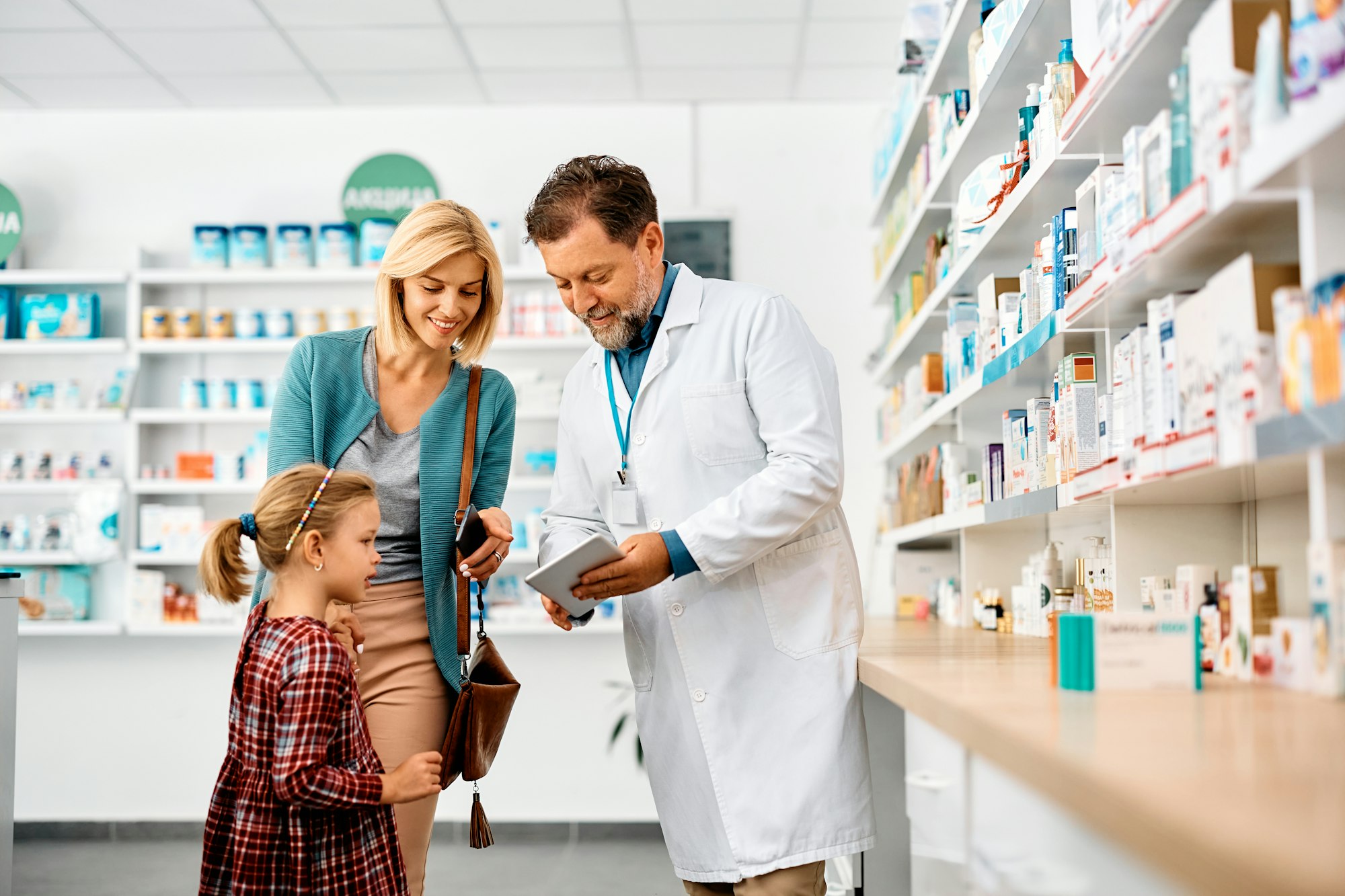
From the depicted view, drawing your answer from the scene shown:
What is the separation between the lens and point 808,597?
189cm

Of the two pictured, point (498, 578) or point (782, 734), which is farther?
point (498, 578)

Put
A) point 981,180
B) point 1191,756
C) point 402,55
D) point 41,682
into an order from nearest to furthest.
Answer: point 1191,756 < point 981,180 < point 402,55 < point 41,682

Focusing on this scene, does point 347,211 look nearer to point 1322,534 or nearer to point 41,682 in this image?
point 41,682

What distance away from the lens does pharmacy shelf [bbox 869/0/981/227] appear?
2.87 metres

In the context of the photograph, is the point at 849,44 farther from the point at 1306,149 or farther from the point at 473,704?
the point at 1306,149

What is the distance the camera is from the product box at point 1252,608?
54.0 inches

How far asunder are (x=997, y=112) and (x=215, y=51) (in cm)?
361

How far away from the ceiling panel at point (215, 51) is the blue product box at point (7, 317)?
1288 millimetres

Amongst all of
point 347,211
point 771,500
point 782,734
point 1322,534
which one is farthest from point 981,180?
point 347,211

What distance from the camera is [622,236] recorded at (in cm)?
202

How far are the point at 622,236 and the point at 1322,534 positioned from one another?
4.13ft

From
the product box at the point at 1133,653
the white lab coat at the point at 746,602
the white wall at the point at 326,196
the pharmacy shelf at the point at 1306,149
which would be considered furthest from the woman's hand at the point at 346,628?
the white wall at the point at 326,196

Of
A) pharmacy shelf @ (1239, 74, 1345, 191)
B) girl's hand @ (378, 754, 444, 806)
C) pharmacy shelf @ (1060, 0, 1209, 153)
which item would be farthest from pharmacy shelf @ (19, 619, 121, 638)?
pharmacy shelf @ (1239, 74, 1345, 191)

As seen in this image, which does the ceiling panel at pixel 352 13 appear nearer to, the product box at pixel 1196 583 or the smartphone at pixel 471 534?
the smartphone at pixel 471 534
